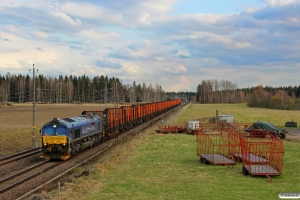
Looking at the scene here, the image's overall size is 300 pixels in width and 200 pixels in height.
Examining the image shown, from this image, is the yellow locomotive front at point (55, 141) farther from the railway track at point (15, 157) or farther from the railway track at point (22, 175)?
the railway track at point (15, 157)

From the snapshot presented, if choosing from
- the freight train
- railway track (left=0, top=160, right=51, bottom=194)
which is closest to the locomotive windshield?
the freight train

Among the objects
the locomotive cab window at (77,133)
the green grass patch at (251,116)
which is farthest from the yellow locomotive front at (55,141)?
the green grass patch at (251,116)

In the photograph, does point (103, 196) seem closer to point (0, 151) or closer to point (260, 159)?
point (260, 159)

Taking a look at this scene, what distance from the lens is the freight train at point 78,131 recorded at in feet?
75.7

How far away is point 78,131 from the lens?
1016 inches

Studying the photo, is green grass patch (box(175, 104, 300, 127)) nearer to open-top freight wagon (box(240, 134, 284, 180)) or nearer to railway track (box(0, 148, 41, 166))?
railway track (box(0, 148, 41, 166))

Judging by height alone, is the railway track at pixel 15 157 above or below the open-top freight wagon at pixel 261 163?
below

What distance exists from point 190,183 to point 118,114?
26476mm

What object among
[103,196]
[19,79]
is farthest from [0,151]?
[19,79]

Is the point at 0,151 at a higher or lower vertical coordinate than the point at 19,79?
lower

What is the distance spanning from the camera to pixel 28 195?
1409cm

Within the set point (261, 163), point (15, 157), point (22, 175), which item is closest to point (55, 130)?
point (15, 157)

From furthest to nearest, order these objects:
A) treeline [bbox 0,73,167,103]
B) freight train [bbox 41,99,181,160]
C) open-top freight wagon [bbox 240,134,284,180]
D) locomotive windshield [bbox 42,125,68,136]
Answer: treeline [bbox 0,73,167,103] < locomotive windshield [bbox 42,125,68,136] < freight train [bbox 41,99,181,160] < open-top freight wagon [bbox 240,134,284,180]

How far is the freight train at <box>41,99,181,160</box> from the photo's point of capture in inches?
909
